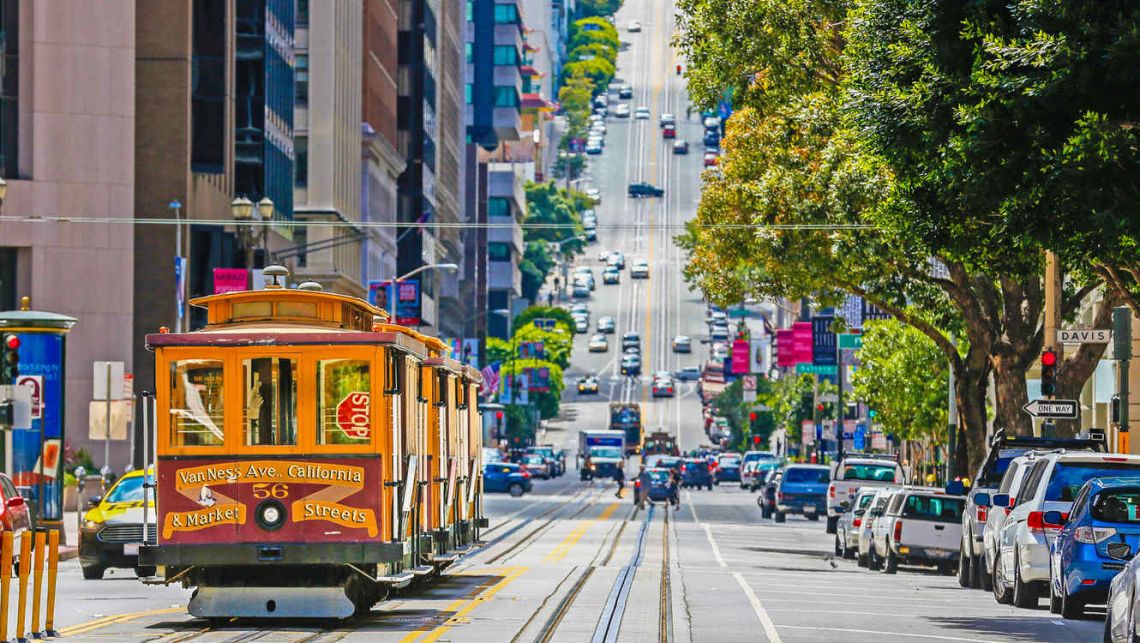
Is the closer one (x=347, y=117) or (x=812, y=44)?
(x=812, y=44)

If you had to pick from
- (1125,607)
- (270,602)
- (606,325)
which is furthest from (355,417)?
(606,325)

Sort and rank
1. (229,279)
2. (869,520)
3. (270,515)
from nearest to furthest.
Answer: (270,515) → (869,520) → (229,279)

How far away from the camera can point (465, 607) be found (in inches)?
969

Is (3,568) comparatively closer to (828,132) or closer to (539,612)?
(539,612)

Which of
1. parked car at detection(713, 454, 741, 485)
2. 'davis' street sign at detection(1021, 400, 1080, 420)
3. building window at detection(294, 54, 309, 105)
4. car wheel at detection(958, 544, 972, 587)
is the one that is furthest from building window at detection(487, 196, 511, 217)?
car wheel at detection(958, 544, 972, 587)

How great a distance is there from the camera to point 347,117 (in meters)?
89.6

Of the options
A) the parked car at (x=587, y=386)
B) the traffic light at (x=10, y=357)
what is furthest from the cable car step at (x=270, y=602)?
the parked car at (x=587, y=386)

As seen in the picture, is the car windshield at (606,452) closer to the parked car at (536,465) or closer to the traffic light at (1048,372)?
the parked car at (536,465)

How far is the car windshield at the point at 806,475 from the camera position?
66.7m

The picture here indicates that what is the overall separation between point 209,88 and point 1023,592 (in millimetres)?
46016

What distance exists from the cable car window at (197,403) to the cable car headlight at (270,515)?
77cm

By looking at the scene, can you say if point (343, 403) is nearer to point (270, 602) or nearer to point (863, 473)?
point (270, 602)

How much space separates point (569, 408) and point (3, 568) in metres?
149

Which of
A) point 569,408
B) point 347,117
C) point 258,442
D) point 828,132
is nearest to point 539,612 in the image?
point 258,442
